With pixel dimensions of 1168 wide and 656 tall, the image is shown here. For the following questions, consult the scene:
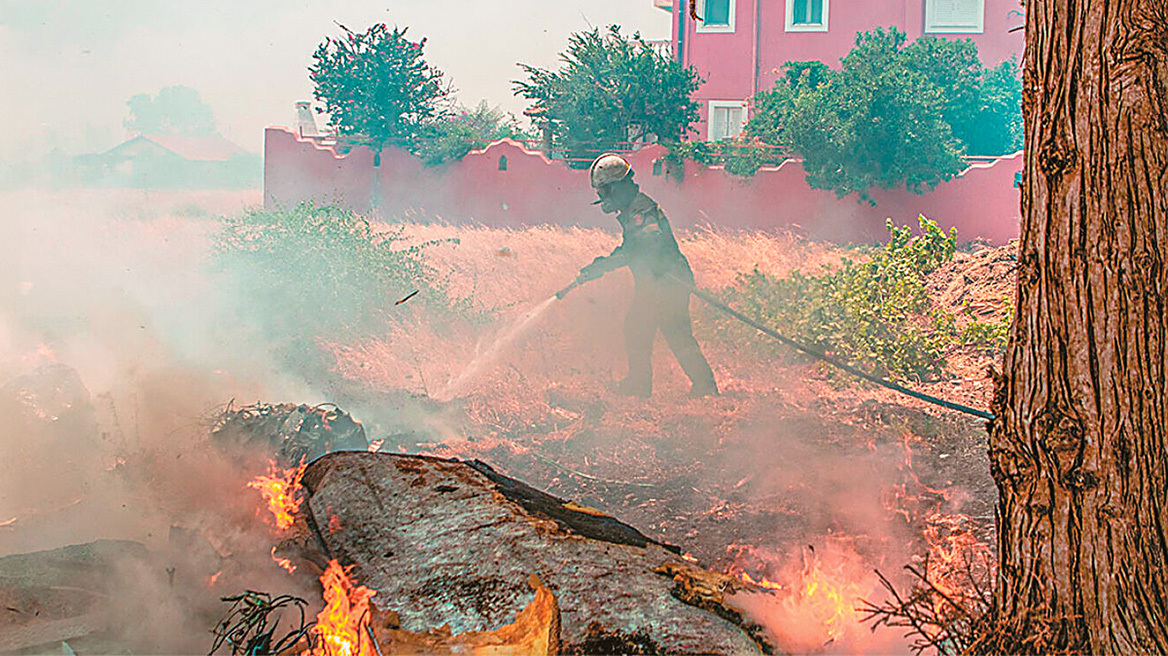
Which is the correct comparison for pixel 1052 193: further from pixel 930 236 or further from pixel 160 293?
pixel 930 236

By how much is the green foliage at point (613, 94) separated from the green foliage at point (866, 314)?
9.09 metres

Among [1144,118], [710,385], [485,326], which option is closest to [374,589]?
[1144,118]

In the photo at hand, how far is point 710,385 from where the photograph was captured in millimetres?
8125

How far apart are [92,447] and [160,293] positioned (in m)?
4.29

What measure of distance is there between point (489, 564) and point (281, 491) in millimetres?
1477

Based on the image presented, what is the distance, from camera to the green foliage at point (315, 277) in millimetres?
9953

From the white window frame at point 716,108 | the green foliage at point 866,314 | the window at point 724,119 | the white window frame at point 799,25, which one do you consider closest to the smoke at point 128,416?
the green foliage at point 866,314

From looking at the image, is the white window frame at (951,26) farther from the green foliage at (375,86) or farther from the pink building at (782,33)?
the green foliage at (375,86)

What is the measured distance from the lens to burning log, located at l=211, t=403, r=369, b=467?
5277 mm

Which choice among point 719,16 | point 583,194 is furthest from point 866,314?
point 719,16

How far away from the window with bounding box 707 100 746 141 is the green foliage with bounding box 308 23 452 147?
707cm

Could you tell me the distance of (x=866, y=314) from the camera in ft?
31.5

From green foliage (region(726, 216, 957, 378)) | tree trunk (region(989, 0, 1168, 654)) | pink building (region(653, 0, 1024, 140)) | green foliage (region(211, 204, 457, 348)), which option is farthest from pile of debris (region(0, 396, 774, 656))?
pink building (region(653, 0, 1024, 140))

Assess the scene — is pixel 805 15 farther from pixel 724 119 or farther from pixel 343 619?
pixel 343 619
